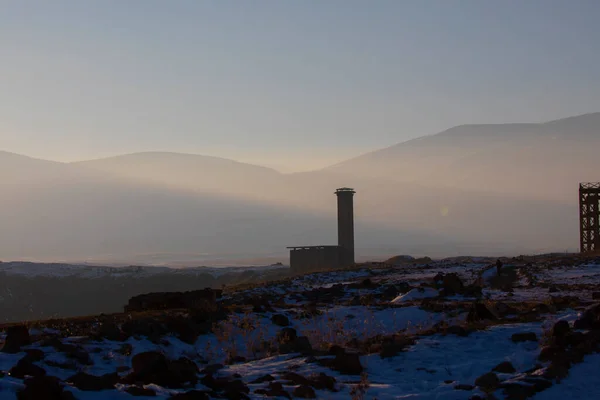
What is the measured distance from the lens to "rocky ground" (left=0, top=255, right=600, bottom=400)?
909 centimetres

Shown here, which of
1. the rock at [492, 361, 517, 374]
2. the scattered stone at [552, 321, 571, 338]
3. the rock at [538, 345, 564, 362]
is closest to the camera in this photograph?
the rock at [492, 361, 517, 374]

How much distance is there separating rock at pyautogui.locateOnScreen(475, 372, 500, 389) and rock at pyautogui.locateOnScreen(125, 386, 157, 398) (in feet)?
15.0

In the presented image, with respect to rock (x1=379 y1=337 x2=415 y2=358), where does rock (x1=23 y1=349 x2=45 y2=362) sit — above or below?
above

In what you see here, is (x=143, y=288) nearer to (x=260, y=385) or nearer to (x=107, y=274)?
(x=107, y=274)

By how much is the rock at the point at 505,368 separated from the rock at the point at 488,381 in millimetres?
762

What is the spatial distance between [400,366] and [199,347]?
468 centimetres

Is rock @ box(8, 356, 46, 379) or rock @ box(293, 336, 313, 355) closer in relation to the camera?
rock @ box(8, 356, 46, 379)

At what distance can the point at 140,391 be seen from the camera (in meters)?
8.17

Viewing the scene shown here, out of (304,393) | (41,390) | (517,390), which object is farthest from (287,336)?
(41,390)

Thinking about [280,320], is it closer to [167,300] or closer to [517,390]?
[167,300]

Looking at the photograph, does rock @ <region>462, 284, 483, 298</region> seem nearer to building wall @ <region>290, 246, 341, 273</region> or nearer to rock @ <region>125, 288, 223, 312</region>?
rock @ <region>125, 288, 223, 312</region>

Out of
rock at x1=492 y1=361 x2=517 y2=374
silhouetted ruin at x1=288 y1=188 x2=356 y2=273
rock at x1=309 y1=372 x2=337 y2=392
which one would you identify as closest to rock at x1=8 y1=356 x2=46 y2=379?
rock at x1=309 y1=372 x2=337 y2=392

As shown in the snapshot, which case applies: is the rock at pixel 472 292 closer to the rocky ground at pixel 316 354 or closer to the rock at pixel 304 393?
the rocky ground at pixel 316 354

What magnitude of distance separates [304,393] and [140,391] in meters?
2.21
